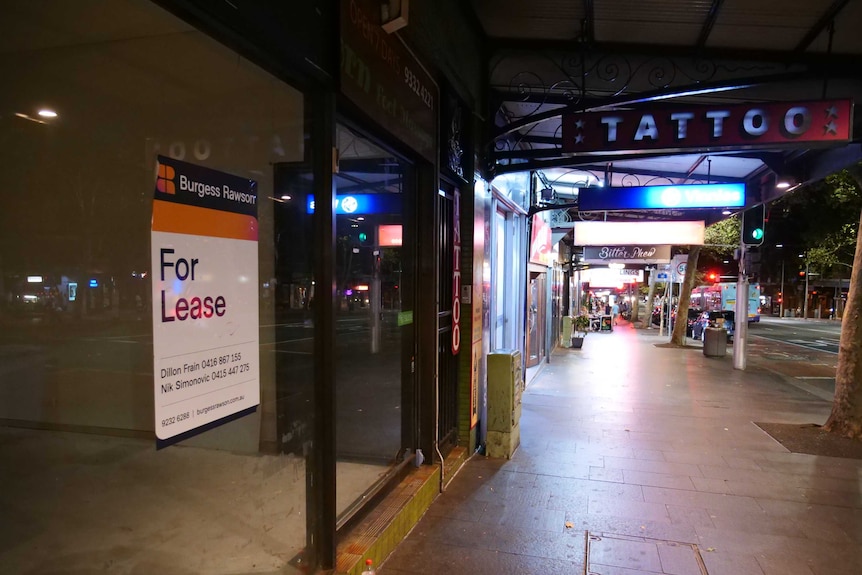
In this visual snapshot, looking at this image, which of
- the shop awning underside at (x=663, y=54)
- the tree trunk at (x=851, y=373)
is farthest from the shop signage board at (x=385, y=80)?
the tree trunk at (x=851, y=373)

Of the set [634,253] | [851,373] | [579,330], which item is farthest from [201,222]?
[579,330]

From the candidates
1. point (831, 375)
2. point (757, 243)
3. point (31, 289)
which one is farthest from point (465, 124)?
point (831, 375)

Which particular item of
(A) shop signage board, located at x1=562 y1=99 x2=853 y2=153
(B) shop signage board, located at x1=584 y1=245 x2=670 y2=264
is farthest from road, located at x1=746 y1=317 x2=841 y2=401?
(A) shop signage board, located at x1=562 y1=99 x2=853 y2=153

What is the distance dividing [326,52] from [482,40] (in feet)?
11.6

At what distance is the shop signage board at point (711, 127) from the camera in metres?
4.76

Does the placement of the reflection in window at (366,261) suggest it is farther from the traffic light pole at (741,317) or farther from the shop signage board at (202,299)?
the traffic light pole at (741,317)

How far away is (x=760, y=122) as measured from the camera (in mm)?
4895

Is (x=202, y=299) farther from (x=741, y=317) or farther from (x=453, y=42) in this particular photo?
(x=741, y=317)

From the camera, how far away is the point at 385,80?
357cm

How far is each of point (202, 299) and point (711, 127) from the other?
4.83m

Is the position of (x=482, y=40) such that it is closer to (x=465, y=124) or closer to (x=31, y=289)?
(x=465, y=124)

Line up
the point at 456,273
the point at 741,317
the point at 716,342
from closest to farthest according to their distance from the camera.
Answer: the point at 456,273 < the point at 741,317 < the point at 716,342

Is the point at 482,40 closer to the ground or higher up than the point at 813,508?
higher up

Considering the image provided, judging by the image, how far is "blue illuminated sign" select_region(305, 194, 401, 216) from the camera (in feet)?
15.0
